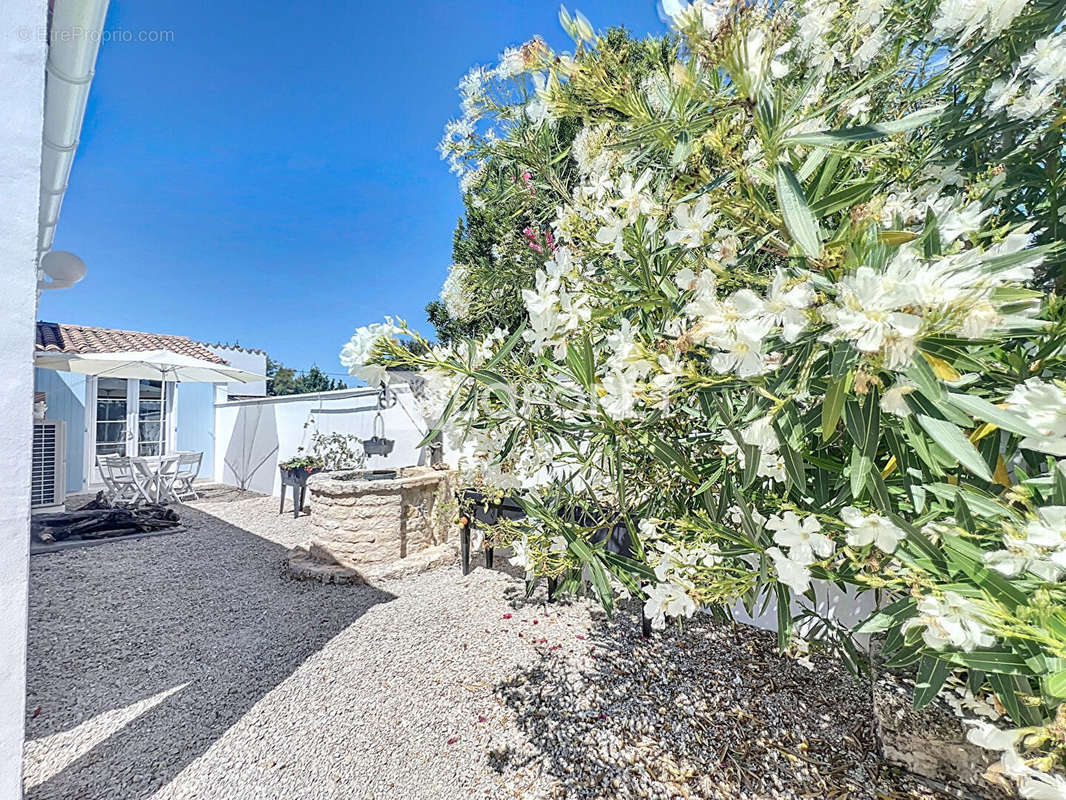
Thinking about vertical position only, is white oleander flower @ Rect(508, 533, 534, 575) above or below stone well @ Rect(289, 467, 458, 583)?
above

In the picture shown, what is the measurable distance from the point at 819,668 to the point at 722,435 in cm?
258

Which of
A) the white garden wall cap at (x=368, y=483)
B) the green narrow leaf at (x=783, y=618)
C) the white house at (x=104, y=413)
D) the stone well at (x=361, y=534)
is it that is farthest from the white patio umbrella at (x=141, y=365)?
the green narrow leaf at (x=783, y=618)

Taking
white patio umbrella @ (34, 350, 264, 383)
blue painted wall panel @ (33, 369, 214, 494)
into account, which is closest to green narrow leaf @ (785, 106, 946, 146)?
white patio umbrella @ (34, 350, 264, 383)

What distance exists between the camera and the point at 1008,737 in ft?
2.39

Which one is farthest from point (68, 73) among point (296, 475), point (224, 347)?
point (224, 347)

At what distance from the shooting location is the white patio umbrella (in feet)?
22.5

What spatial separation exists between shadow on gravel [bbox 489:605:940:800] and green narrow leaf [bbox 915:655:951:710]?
0.76 metres

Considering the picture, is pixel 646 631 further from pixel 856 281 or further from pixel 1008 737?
pixel 856 281

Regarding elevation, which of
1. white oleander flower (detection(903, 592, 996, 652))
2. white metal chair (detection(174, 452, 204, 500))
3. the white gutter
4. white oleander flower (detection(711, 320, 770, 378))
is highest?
Result: the white gutter

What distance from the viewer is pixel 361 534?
4.69m

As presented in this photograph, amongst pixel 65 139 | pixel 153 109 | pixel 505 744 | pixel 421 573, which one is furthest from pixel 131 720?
pixel 153 109

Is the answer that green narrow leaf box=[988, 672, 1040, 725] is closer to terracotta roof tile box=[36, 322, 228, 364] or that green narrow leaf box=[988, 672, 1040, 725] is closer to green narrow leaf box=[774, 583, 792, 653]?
green narrow leaf box=[774, 583, 792, 653]

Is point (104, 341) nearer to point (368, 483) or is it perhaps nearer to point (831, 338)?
point (368, 483)

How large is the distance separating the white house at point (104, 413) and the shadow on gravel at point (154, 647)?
11.8 ft
